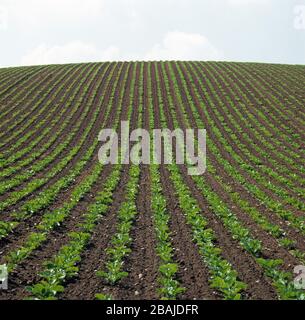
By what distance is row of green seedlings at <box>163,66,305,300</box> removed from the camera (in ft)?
27.2

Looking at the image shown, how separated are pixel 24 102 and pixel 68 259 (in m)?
32.4

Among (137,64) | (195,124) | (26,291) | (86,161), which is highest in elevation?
(137,64)

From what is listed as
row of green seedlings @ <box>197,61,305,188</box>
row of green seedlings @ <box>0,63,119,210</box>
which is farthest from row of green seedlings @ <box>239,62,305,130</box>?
row of green seedlings @ <box>0,63,119,210</box>

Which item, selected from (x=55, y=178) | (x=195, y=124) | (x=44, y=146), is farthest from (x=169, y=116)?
(x=55, y=178)

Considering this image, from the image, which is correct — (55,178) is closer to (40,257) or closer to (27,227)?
(27,227)

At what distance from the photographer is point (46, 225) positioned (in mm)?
12461

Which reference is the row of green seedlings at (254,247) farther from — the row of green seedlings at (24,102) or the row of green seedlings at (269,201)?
the row of green seedlings at (24,102)

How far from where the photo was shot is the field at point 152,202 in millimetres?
9008

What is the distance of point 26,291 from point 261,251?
253 inches

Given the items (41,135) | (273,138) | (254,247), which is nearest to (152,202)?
(254,247)

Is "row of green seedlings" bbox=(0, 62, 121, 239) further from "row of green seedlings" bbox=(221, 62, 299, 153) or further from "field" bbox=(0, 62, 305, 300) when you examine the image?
"row of green seedlings" bbox=(221, 62, 299, 153)

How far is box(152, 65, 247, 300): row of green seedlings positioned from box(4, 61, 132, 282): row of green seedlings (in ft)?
14.5

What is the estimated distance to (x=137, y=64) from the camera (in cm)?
5950

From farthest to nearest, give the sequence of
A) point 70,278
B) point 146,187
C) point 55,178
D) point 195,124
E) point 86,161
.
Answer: point 195,124, point 86,161, point 55,178, point 146,187, point 70,278
